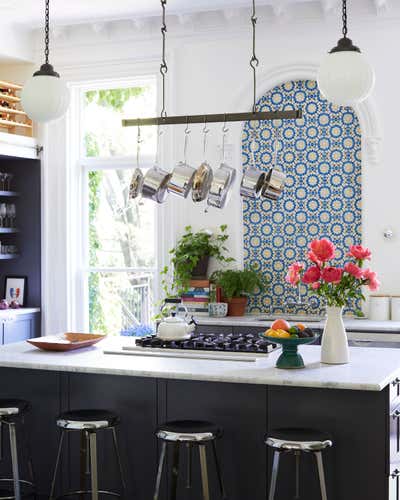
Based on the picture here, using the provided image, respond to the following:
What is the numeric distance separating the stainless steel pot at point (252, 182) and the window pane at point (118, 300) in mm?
2646

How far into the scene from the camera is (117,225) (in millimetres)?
7074

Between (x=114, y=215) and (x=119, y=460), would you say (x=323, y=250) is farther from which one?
(x=114, y=215)

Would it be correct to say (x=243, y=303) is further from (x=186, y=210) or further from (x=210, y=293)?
(x=186, y=210)

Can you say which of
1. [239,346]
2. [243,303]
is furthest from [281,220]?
[239,346]

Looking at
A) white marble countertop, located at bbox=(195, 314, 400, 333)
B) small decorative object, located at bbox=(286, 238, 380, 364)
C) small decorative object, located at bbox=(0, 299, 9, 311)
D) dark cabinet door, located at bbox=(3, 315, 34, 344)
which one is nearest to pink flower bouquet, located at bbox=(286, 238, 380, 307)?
small decorative object, located at bbox=(286, 238, 380, 364)

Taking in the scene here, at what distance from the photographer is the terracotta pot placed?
6.19 meters

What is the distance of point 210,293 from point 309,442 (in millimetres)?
2941

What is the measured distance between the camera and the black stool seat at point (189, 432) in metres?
3.51

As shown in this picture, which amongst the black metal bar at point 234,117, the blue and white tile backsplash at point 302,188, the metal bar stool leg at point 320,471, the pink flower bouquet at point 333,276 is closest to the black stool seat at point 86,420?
the metal bar stool leg at point 320,471

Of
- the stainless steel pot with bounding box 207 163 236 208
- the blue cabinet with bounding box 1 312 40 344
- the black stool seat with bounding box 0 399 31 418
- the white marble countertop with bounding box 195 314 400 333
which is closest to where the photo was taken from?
the black stool seat with bounding box 0 399 31 418

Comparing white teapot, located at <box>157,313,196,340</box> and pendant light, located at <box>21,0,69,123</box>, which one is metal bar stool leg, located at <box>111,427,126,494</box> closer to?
white teapot, located at <box>157,313,196,340</box>

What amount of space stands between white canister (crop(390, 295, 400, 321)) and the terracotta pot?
3.62 ft

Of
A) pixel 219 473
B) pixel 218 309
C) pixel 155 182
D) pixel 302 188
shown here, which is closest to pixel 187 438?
pixel 219 473

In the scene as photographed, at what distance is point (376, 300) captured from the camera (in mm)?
5898
